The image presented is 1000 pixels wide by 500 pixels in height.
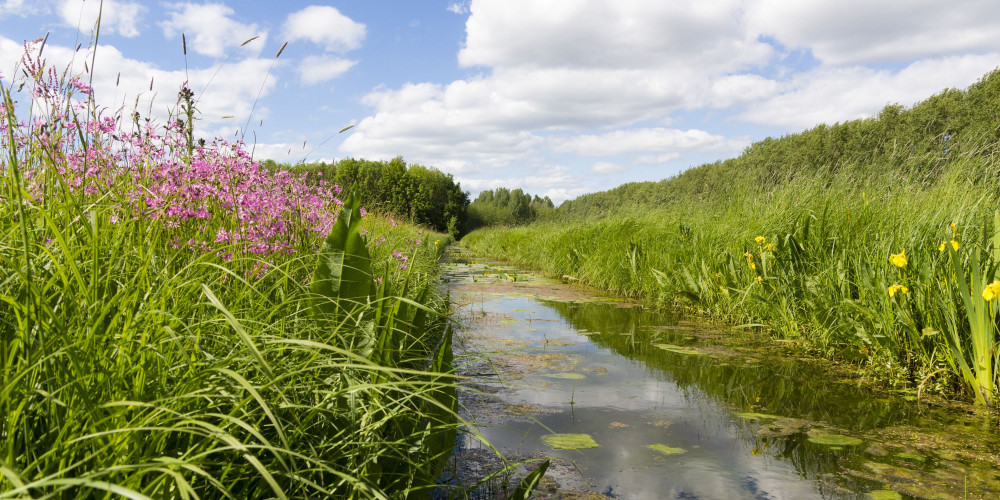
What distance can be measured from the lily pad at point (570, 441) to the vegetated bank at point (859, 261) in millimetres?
1801

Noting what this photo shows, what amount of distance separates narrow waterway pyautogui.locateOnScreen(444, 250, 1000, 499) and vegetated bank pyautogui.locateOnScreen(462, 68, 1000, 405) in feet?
0.98

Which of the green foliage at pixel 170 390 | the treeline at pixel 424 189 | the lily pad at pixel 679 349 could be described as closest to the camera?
the green foliage at pixel 170 390

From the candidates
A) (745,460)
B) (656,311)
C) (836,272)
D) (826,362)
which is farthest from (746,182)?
(745,460)

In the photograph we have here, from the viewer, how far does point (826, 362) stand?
11.5ft

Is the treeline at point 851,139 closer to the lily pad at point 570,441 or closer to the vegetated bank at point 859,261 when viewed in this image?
the vegetated bank at point 859,261

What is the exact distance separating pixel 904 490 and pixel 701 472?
654 millimetres

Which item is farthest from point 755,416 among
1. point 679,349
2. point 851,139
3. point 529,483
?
point 851,139

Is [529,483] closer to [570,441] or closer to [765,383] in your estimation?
[570,441]

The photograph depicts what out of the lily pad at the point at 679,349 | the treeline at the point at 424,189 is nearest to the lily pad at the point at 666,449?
the lily pad at the point at 679,349

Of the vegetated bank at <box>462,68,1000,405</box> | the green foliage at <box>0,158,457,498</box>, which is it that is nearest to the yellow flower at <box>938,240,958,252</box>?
the vegetated bank at <box>462,68,1000,405</box>

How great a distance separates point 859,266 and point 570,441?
2.26 metres

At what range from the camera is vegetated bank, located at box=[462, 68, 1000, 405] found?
2.83 metres

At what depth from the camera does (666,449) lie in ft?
7.43

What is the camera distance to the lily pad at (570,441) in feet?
7.43
